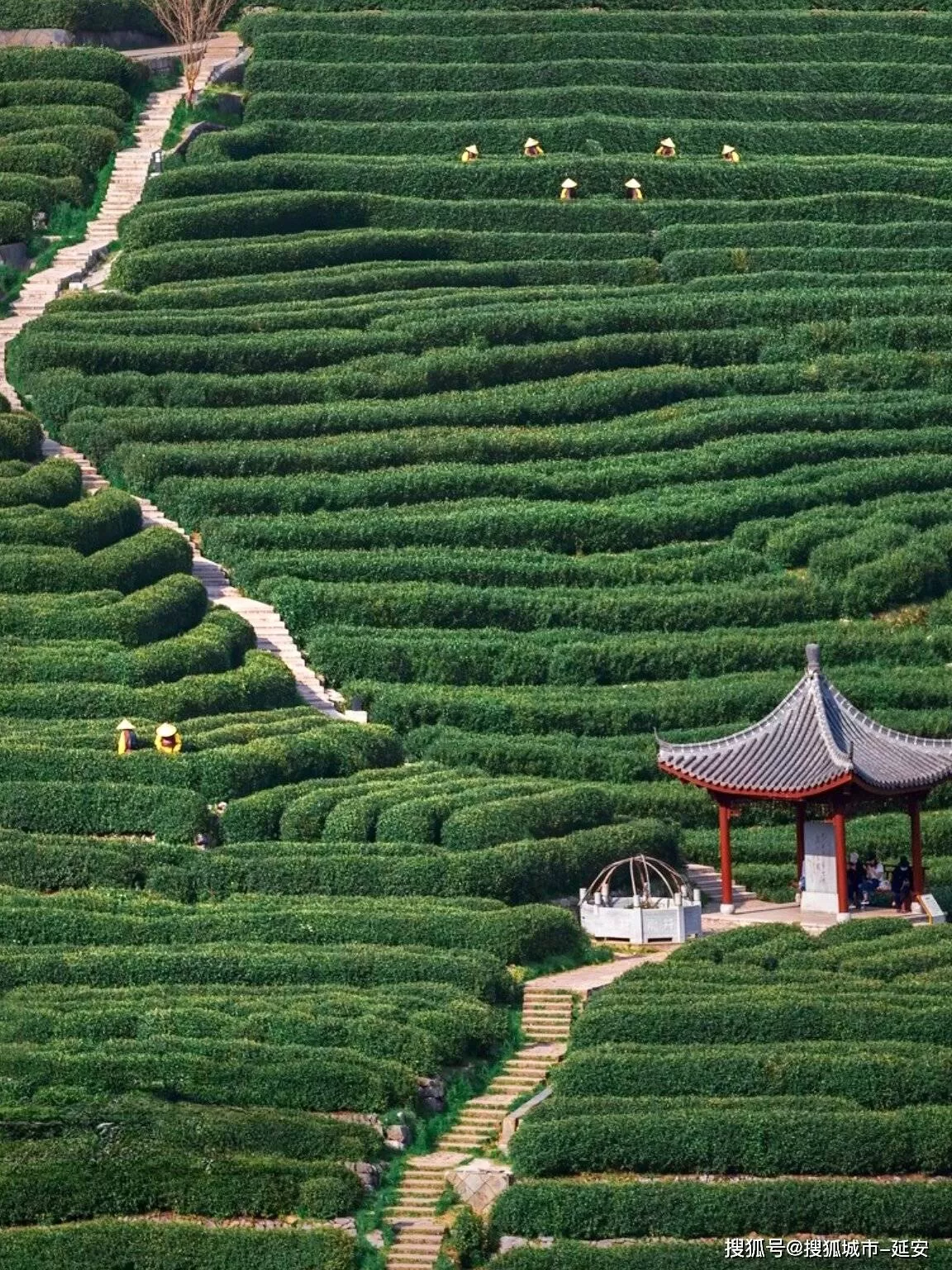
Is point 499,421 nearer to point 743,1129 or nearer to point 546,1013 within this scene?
point 546,1013

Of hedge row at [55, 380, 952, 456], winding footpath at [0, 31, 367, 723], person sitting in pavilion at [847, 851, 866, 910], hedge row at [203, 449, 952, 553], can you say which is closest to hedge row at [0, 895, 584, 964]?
person sitting in pavilion at [847, 851, 866, 910]

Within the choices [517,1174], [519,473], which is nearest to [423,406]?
[519,473]

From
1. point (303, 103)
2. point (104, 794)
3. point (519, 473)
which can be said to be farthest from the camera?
point (303, 103)

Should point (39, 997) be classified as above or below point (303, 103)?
below

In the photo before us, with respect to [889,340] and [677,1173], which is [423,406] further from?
[677,1173]

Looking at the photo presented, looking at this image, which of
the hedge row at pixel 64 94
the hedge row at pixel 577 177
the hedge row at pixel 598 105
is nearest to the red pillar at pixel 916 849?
the hedge row at pixel 577 177

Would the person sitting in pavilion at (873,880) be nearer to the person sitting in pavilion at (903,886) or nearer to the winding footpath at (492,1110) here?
the person sitting in pavilion at (903,886)

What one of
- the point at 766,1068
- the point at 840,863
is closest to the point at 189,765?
the point at 840,863

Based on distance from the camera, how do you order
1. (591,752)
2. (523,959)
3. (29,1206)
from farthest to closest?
(591,752)
(523,959)
(29,1206)
